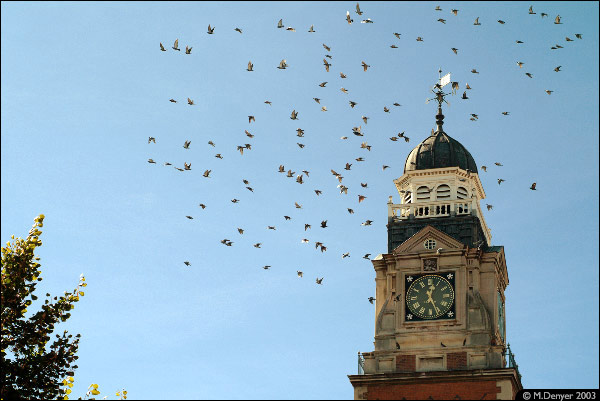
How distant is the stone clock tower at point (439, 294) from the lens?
204 ft

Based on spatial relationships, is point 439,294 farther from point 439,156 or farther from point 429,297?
point 439,156

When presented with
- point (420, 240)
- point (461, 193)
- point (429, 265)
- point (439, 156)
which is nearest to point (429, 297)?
point (429, 265)

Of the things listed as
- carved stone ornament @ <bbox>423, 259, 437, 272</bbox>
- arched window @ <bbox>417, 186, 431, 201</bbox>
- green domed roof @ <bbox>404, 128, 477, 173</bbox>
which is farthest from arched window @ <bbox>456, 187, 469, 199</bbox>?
carved stone ornament @ <bbox>423, 259, 437, 272</bbox>

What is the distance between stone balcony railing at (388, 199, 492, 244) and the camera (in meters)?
67.9

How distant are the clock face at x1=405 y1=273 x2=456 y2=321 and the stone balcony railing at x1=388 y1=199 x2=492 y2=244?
410 cm

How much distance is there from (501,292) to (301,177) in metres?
17.9

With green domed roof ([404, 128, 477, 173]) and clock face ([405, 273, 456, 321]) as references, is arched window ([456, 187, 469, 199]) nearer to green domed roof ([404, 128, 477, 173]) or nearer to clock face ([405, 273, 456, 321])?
green domed roof ([404, 128, 477, 173])

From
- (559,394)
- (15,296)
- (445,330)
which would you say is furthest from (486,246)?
(15,296)

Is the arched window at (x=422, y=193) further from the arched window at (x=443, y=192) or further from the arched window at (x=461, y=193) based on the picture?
the arched window at (x=461, y=193)

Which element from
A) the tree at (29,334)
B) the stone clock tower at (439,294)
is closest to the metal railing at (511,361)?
the stone clock tower at (439,294)

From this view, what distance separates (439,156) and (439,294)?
9.56 metres

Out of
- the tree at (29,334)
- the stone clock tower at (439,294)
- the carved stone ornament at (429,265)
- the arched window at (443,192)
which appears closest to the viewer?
the tree at (29,334)

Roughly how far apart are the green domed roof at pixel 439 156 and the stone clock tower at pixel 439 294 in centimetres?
6

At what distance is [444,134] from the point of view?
72.4 m
